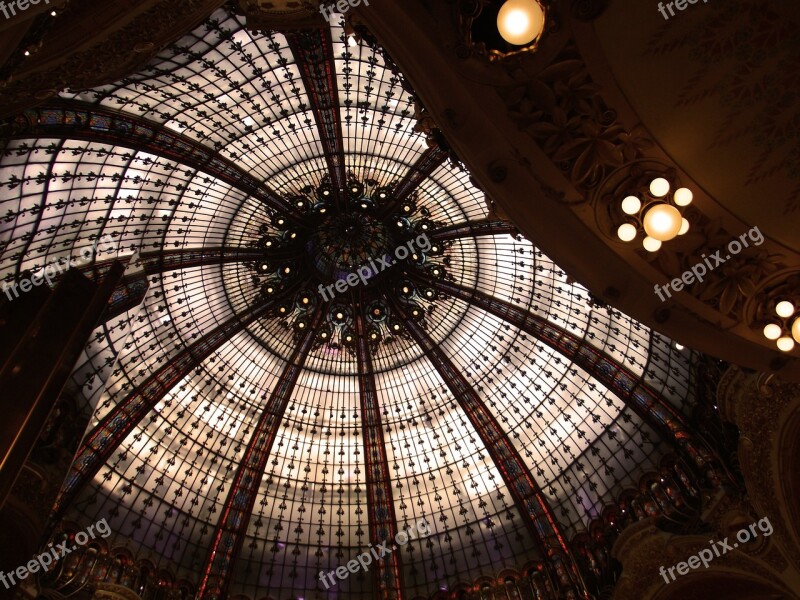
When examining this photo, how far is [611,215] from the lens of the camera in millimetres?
6332

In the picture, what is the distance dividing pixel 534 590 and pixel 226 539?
928cm

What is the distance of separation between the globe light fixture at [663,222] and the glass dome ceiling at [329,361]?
9273 mm

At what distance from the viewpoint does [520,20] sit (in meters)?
4.74

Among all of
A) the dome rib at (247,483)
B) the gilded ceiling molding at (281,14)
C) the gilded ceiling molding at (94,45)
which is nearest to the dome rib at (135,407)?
the dome rib at (247,483)

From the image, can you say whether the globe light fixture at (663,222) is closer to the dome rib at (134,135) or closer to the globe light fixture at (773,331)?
the globe light fixture at (773,331)

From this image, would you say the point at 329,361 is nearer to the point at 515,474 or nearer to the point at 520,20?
the point at 515,474

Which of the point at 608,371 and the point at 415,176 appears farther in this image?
the point at 415,176

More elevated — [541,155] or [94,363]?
[94,363]

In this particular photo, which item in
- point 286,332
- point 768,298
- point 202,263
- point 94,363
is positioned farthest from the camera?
point 286,332

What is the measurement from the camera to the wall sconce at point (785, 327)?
6348mm

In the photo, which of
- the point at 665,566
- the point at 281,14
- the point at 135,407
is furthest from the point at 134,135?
the point at 665,566

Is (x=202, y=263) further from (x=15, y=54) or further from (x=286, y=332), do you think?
(x=15, y=54)

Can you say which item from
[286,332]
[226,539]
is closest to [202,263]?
[286,332]

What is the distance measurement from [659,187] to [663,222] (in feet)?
1.37
